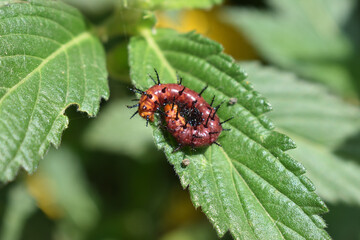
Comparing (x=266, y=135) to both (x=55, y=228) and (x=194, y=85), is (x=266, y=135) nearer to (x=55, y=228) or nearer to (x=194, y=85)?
(x=194, y=85)

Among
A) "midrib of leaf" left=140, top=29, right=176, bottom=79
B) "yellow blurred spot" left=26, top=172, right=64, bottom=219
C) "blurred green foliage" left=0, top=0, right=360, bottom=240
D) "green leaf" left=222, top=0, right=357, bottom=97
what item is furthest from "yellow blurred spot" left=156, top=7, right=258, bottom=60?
"yellow blurred spot" left=26, top=172, right=64, bottom=219

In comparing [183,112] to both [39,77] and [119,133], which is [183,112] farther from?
[119,133]

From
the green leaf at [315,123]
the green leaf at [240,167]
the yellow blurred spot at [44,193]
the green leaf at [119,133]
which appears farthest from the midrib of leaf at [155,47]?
the yellow blurred spot at [44,193]

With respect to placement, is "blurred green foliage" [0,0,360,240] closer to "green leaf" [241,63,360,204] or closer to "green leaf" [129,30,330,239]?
"green leaf" [241,63,360,204]

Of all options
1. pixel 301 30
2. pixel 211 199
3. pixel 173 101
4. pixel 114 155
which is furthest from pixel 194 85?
pixel 301 30

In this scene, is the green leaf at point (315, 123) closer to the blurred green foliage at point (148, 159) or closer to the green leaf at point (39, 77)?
the blurred green foliage at point (148, 159)

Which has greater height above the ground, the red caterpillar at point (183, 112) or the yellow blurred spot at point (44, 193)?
the red caterpillar at point (183, 112)

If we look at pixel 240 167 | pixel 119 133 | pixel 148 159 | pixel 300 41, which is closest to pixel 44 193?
pixel 119 133
